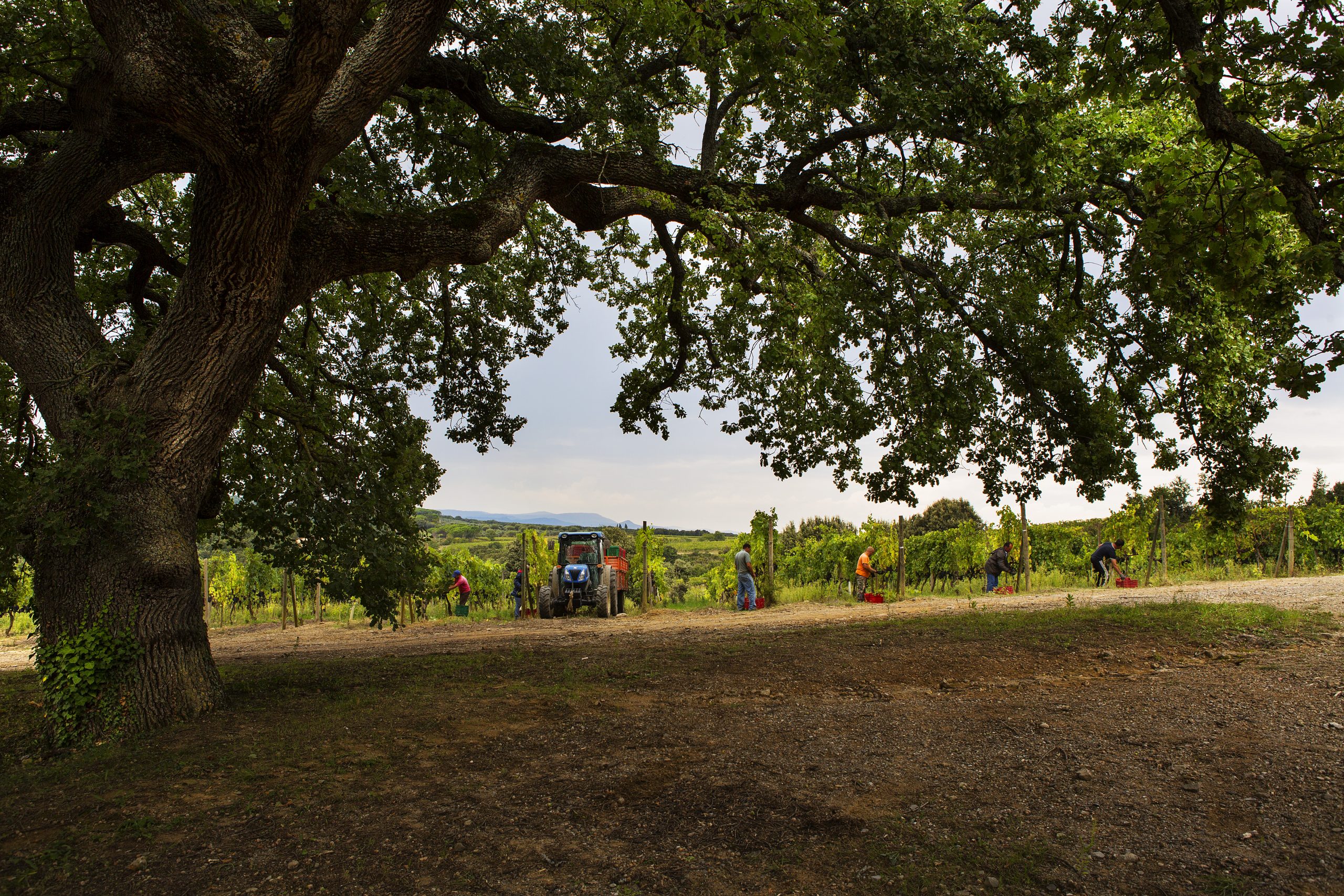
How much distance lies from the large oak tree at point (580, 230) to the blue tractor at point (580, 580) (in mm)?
6967

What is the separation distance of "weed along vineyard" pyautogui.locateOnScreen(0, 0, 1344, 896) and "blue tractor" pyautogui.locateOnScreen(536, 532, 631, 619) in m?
5.16

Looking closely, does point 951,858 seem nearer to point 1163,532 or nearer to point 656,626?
point 656,626

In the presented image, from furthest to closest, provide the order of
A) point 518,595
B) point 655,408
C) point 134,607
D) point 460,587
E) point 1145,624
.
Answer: point 518,595 → point 460,587 → point 655,408 → point 1145,624 → point 134,607

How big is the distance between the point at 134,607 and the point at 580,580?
12.6 m

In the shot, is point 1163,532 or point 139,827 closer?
point 139,827

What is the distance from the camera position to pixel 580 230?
995 cm

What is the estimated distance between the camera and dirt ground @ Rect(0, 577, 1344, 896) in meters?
3.26

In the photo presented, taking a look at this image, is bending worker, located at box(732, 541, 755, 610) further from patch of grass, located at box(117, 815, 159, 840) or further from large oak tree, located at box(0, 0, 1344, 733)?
patch of grass, located at box(117, 815, 159, 840)

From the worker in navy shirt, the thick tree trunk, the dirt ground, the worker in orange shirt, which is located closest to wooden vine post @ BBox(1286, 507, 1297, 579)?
the worker in navy shirt

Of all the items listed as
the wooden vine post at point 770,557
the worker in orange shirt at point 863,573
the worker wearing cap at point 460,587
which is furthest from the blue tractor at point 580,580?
the worker in orange shirt at point 863,573

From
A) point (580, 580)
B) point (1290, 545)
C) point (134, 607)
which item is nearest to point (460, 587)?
point (580, 580)

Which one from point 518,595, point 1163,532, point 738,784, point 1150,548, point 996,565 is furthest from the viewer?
point 518,595

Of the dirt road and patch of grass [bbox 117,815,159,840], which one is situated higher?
patch of grass [bbox 117,815,159,840]

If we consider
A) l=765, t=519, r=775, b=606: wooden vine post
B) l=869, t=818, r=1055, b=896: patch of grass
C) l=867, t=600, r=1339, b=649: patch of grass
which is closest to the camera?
l=869, t=818, r=1055, b=896: patch of grass
